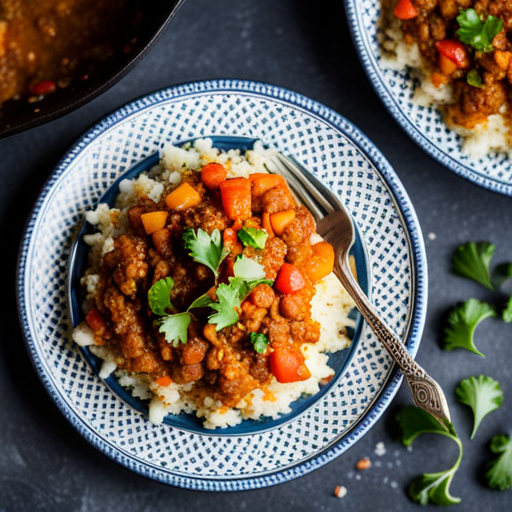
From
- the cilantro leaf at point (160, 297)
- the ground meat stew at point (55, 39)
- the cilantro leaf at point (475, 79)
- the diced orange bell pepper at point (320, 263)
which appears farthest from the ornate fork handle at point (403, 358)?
the ground meat stew at point (55, 39)

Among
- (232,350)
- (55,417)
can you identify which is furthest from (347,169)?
(55,417)

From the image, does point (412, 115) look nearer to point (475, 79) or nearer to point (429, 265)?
point (475, 79)

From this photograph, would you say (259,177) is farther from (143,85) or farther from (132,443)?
(132,443)

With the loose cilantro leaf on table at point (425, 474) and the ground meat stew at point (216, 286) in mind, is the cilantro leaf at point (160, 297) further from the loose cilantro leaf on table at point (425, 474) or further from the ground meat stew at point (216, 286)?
the loose cilantro leaf on table at point (425, 474)

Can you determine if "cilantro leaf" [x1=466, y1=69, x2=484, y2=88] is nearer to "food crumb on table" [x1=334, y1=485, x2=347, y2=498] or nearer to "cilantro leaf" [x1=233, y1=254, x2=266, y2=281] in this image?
"cilantro leaf" [x1=233, y1=254, x2=266, y2=281]

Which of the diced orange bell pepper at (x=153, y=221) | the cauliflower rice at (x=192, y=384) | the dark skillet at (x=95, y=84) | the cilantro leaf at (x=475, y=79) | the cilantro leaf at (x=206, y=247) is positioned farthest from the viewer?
the cilantro leaf at (x=475, y=79)

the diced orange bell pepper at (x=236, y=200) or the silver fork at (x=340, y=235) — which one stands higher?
the diced orange bell pepper at (x=236, y=200)
